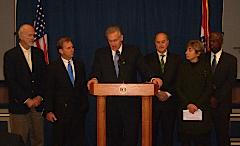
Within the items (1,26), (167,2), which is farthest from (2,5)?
(167,2)

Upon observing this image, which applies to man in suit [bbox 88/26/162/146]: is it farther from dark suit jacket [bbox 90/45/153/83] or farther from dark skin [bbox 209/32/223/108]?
dark skin [bbox 209/32/223/108]

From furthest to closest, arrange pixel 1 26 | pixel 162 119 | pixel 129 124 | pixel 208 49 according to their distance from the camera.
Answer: pixel 1 26
pixel 208 49
pixel 162 119
pixel 129 124

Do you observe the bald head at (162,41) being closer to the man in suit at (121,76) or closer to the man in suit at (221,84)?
the man in suit at (121,76)

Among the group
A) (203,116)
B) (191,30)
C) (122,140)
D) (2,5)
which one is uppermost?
(2,5)

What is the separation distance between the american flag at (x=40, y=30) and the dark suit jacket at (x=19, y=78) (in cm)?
105

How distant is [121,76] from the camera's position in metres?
4.85

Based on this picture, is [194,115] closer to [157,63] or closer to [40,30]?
[157,63]

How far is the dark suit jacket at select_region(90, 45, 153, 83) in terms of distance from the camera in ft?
15.9

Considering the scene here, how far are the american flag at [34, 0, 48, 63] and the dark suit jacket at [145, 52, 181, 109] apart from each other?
164 cm

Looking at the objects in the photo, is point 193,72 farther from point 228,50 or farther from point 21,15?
point 21,15

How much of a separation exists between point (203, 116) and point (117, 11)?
2.14 meters

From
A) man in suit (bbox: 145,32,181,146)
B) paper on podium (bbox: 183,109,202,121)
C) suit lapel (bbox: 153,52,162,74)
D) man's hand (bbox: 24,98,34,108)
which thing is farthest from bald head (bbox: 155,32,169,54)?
man's hand (bbox: 24,98,34,108)

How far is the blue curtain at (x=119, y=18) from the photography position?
6.17 meters

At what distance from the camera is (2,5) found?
21.0 ft
